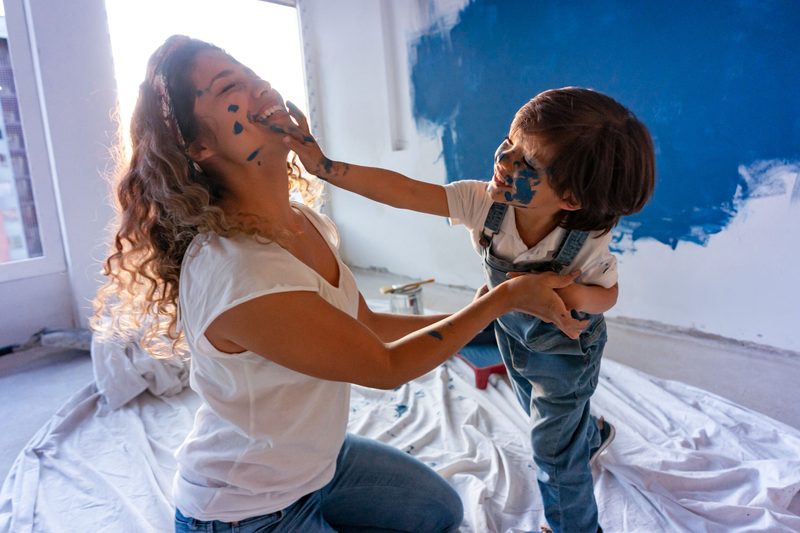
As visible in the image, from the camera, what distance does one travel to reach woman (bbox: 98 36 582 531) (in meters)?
0.82

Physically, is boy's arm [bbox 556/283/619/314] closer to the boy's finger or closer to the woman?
the woman

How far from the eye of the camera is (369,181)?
3.94ft

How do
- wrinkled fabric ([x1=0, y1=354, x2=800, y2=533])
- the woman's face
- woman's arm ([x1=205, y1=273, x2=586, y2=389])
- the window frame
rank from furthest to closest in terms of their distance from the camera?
the window frame → wrinkled fabric ([x1=0, y1=354, x2=800, y2=533]) → the woman's face → woman's arm ([x1=205, y1=273, x2=586, y2=389])

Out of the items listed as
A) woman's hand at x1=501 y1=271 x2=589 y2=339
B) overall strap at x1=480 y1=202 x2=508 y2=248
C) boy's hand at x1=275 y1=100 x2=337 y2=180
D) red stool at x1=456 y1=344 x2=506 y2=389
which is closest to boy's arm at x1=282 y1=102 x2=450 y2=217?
boy's hand at x1=275 y1=100 x2=337 y2=180

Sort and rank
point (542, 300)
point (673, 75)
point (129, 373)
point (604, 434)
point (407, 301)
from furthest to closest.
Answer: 1. point (407, 301)
2. point (673, 75)
3. point (129, 373)
4. point (604, 434)
5. point (542, 300)

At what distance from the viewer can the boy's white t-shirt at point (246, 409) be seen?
2.73 ft

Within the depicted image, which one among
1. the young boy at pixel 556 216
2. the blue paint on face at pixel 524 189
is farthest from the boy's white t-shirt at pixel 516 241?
the blue paint on face at pixel 524 189

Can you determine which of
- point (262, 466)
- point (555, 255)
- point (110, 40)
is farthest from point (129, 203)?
point (110, 40)

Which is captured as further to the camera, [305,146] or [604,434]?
[604,434]

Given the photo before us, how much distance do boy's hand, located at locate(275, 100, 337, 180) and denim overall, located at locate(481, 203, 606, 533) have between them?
42 centimetres

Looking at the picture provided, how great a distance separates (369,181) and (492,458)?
39.4 inches

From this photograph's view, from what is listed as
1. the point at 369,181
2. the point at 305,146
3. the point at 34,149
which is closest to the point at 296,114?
the point at 305,146

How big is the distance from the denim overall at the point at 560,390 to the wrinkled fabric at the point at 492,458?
8.7 inches

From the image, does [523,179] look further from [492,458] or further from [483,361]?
[483,361]
